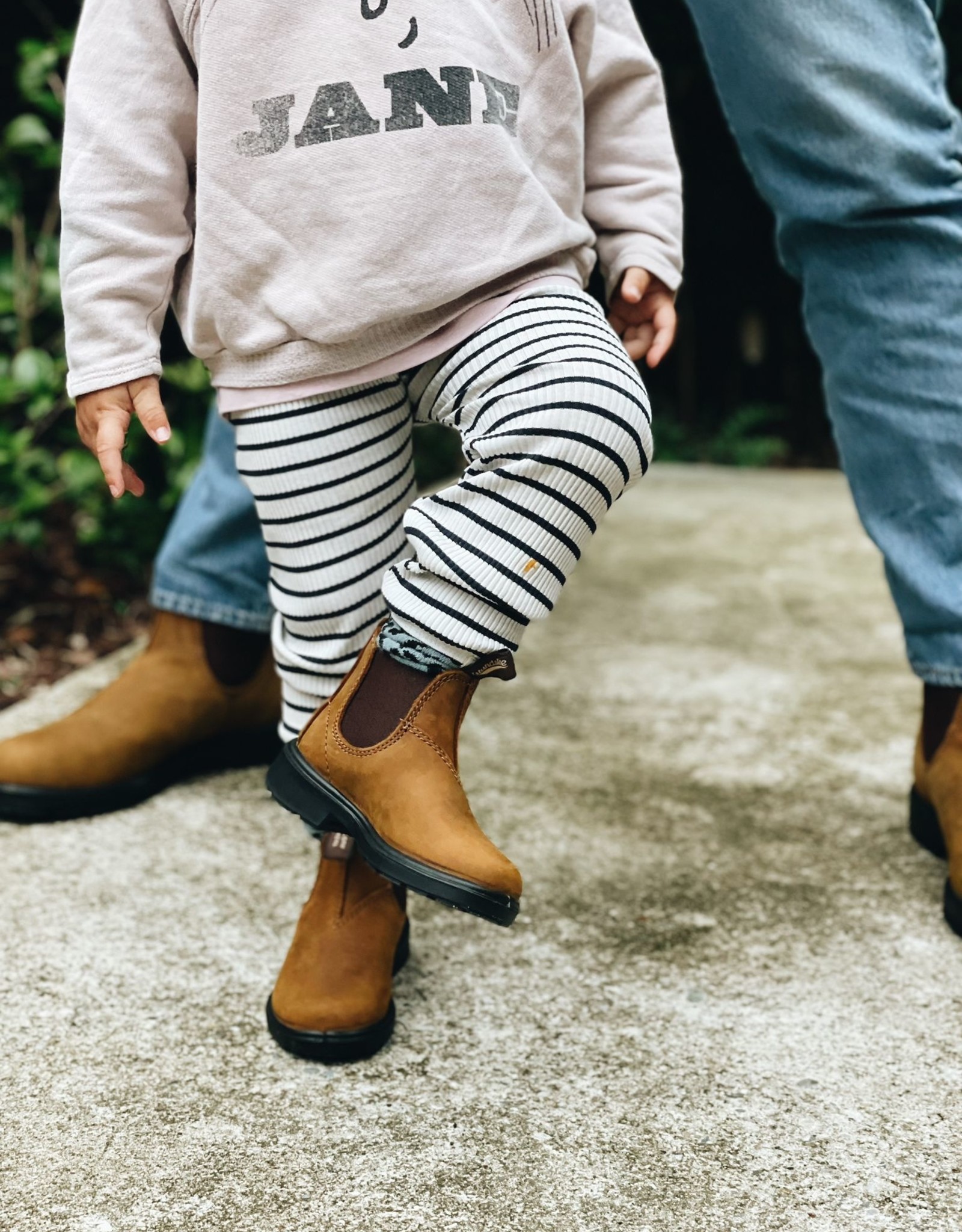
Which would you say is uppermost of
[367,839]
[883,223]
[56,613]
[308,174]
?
[308,174]

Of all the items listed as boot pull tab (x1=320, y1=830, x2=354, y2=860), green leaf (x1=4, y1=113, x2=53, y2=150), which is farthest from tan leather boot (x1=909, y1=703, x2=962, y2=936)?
green leaf (x1=4, y1=113, x2=53, y2=150)

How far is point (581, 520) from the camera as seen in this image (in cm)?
100

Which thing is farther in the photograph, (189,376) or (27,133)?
(189,376)

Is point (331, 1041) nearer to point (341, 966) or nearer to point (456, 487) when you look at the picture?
point (341, 966)

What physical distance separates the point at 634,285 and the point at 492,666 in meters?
0.42

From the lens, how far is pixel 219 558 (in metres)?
1.60

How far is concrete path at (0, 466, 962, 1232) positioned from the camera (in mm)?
879

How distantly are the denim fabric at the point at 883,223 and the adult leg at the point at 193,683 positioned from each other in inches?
30.5

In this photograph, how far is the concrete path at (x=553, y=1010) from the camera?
0.88 meters

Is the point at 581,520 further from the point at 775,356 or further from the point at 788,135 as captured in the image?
the point at 775,356

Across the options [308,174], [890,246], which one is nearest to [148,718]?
[308,174]

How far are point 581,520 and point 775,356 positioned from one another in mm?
4773

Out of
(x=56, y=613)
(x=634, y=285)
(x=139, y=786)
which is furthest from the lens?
(x=56, y=613)

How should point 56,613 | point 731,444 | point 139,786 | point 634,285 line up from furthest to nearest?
point 731,444 < point 56,613 < point 139,786 < point 634,285
